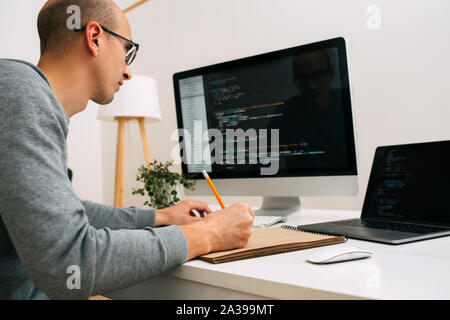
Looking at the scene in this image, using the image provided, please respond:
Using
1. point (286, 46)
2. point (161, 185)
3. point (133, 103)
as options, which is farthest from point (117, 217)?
point (286, 46)

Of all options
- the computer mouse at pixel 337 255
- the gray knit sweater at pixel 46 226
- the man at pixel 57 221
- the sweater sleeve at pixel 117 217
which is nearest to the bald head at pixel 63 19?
the man at pixel 57 221

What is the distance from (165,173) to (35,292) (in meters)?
0.72

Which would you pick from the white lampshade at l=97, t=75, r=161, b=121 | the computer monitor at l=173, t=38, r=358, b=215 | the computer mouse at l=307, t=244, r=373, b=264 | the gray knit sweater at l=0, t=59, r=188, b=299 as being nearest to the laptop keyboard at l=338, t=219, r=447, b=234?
the computer monitor at l=173, t=38, r=358, b=215

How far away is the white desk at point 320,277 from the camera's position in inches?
18.2

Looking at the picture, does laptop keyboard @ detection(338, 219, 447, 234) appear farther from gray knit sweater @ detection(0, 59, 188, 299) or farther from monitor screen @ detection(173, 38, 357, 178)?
gray knit sweater @ detection(0, 59, 188, 299)

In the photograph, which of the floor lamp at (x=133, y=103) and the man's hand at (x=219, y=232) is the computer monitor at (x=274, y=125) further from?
the floor lamp at (x=133, y=103)

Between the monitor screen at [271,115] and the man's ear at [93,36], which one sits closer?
the man's ear at [93,36]

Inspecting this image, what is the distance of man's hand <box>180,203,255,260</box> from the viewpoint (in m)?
0.65

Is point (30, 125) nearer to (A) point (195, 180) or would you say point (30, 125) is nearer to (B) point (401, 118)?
(A) point (195, 180)

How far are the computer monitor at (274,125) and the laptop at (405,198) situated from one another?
3.2 inches

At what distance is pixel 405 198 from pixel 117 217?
77cm

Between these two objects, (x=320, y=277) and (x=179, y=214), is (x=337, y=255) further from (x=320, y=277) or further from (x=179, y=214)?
(x=179, y=214)

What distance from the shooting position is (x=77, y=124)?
104 inches
